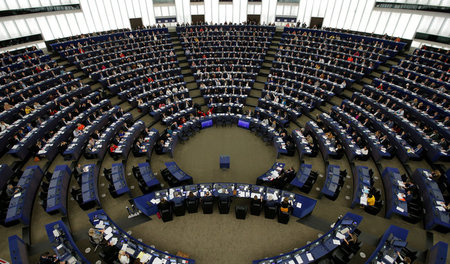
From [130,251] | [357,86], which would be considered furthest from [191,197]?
[357,86]

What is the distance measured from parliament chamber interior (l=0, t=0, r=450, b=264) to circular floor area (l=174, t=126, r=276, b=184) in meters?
0.12

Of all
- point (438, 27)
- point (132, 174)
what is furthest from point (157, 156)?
point (438, 27)

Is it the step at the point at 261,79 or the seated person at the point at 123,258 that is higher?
the step at the point at 261,79

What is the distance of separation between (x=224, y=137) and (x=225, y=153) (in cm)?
214

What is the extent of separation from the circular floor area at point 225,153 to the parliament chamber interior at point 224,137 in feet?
0.41

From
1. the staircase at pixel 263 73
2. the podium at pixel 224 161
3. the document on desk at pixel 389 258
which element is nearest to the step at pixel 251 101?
the staircase at pixel 263 73

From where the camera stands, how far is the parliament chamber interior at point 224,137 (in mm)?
11211

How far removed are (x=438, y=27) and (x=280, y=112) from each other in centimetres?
2043

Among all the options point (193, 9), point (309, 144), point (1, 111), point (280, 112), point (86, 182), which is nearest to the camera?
point (86, 182)

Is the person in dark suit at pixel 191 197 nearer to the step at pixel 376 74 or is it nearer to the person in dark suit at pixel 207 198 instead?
the person in dark suit at pixel 207 198

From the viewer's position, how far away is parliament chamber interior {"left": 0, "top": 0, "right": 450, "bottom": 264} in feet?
36.8

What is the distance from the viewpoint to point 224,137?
1969cm

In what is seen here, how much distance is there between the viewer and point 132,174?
1537cm

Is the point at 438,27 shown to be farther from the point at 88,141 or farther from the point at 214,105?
the point at 88,141
